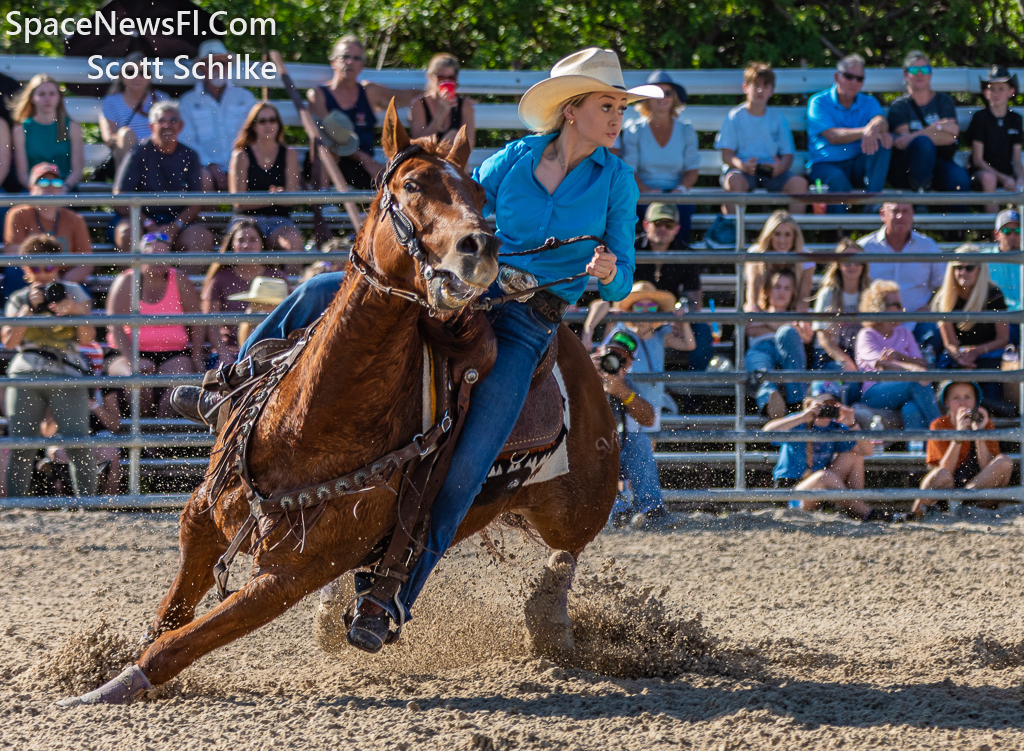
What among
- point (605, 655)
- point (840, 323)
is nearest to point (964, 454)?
point (840, 323)

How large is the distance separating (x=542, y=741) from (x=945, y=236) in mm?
8564

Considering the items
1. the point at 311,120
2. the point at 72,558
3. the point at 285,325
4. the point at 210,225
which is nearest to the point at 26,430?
the point at 72,558

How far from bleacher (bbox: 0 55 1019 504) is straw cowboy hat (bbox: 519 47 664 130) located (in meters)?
3.33

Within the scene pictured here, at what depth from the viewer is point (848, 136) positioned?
918 centimetres

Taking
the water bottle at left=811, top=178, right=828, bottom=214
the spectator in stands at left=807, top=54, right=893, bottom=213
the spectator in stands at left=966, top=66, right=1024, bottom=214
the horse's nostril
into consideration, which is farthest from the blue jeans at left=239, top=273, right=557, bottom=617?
the spectator in stands at left=966, top=66, right=1024, bottom=214

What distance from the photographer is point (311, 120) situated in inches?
337

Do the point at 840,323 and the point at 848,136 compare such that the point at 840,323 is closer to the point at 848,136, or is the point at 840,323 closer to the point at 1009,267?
the point at 1009,267

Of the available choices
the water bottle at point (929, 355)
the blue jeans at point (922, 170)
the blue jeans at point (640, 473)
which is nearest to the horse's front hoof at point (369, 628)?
the blue jeans at point (640, 473)

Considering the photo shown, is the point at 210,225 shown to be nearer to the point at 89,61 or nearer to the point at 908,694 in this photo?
the point at 89,61

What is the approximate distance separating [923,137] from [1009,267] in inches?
48.1

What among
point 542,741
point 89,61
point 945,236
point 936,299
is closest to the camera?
point 542,741

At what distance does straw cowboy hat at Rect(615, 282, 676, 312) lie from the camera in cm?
711

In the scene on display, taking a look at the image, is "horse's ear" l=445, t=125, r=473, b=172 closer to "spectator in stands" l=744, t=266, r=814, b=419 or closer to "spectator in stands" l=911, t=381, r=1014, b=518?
"spectator in stands" l=744, t=266, r=814, b=419

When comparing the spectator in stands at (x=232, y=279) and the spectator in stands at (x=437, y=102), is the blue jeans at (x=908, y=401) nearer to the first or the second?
the spectator in stands at (x=437, y=102)
